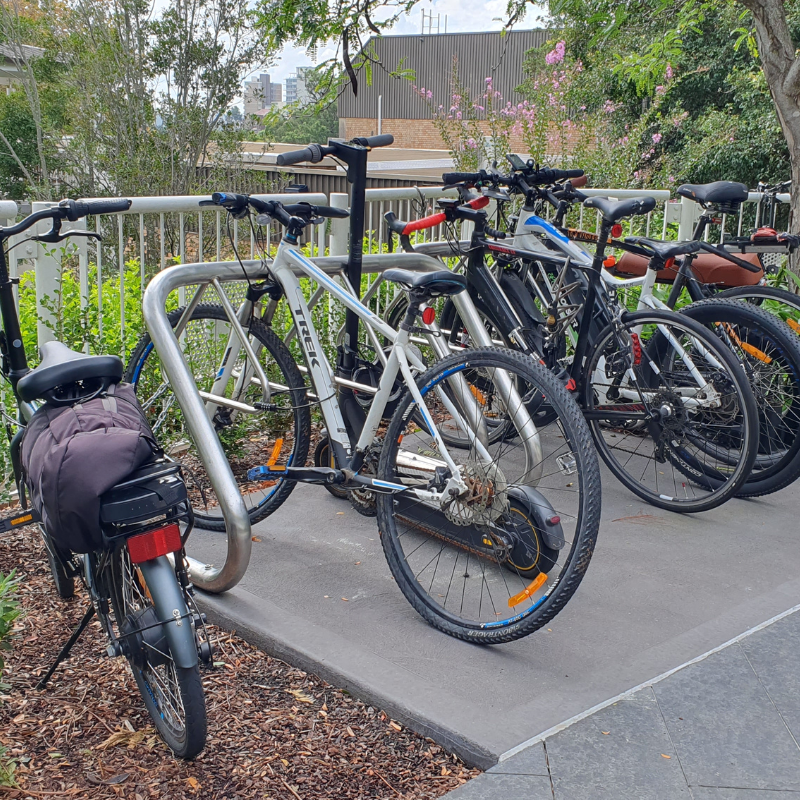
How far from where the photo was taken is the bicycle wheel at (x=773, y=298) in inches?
171

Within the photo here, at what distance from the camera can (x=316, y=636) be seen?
292 cm

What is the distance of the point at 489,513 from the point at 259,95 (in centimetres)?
1324

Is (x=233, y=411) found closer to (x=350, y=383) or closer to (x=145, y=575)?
(x=350, y=383)

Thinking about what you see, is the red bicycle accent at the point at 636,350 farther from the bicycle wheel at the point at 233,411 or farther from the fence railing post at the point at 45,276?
the fence railing post at the point at 45,276

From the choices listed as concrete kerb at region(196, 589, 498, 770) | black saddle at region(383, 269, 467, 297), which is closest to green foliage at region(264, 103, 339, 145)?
black saddle at region(383, 269, 467, 297)

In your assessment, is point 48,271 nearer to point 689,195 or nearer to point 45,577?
point 45,577

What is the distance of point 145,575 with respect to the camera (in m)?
2.23

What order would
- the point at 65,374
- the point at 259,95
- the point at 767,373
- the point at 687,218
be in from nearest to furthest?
1. the point at 65,374
2. the point at 767,373
3. the point at 687,218
4. the point at 259,95

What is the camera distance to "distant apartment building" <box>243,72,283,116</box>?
47.4ft

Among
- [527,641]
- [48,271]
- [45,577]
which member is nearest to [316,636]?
[527,641]

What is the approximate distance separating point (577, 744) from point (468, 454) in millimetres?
1024

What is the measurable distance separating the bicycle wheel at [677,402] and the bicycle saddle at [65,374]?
230cm

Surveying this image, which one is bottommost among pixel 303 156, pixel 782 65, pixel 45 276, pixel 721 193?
pixel 45 276

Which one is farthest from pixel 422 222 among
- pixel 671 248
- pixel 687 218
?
pixel 687 218
